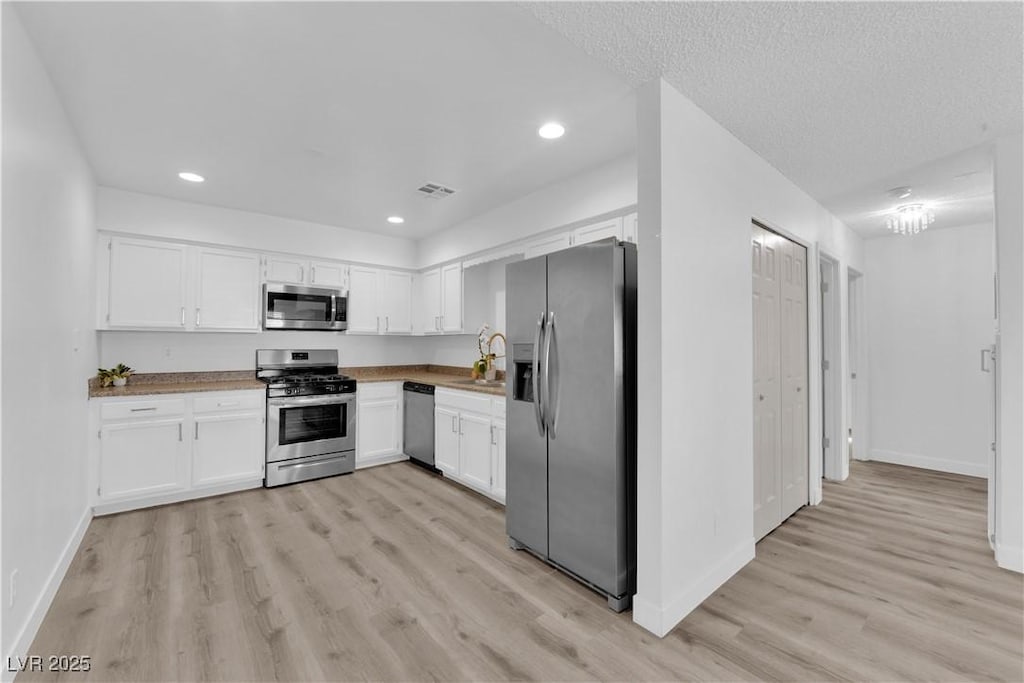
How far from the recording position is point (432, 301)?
5.26 m

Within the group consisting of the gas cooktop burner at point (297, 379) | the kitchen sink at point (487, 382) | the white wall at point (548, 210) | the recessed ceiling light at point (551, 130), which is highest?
the recessed ceiling light at point (551, 130)

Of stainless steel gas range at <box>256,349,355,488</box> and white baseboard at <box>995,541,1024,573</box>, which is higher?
stainless steel gas range at <box>256,349,355,488</box>

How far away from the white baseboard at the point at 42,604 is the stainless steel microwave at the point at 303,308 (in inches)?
82.5

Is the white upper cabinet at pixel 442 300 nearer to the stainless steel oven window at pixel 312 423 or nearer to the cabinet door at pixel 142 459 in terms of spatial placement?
the stainless steel oven window at pixel 312 423

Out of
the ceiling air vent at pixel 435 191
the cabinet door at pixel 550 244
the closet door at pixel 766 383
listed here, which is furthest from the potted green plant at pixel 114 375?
the closet door at pixel 766 383

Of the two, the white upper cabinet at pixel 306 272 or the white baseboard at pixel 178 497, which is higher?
the white upper cabinet at pixel 306 272

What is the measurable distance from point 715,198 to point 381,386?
361 centimetres

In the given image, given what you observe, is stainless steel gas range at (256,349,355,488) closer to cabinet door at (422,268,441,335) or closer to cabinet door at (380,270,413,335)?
cabinet door at (380,270,413,335)

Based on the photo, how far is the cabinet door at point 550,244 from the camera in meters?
3.49

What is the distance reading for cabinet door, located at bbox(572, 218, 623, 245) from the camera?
307 centimetres

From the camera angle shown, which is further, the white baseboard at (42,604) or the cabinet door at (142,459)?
the cabinet door at (142,459)

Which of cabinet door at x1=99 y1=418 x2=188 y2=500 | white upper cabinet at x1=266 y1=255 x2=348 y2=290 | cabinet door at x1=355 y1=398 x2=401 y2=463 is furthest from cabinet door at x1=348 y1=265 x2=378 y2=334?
cabinet door at x1=99 y1=418 x2=188 y2=500

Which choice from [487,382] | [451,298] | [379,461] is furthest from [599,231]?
[379,461]

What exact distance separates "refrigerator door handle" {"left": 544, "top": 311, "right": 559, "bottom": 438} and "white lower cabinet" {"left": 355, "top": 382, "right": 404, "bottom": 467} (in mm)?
2684
